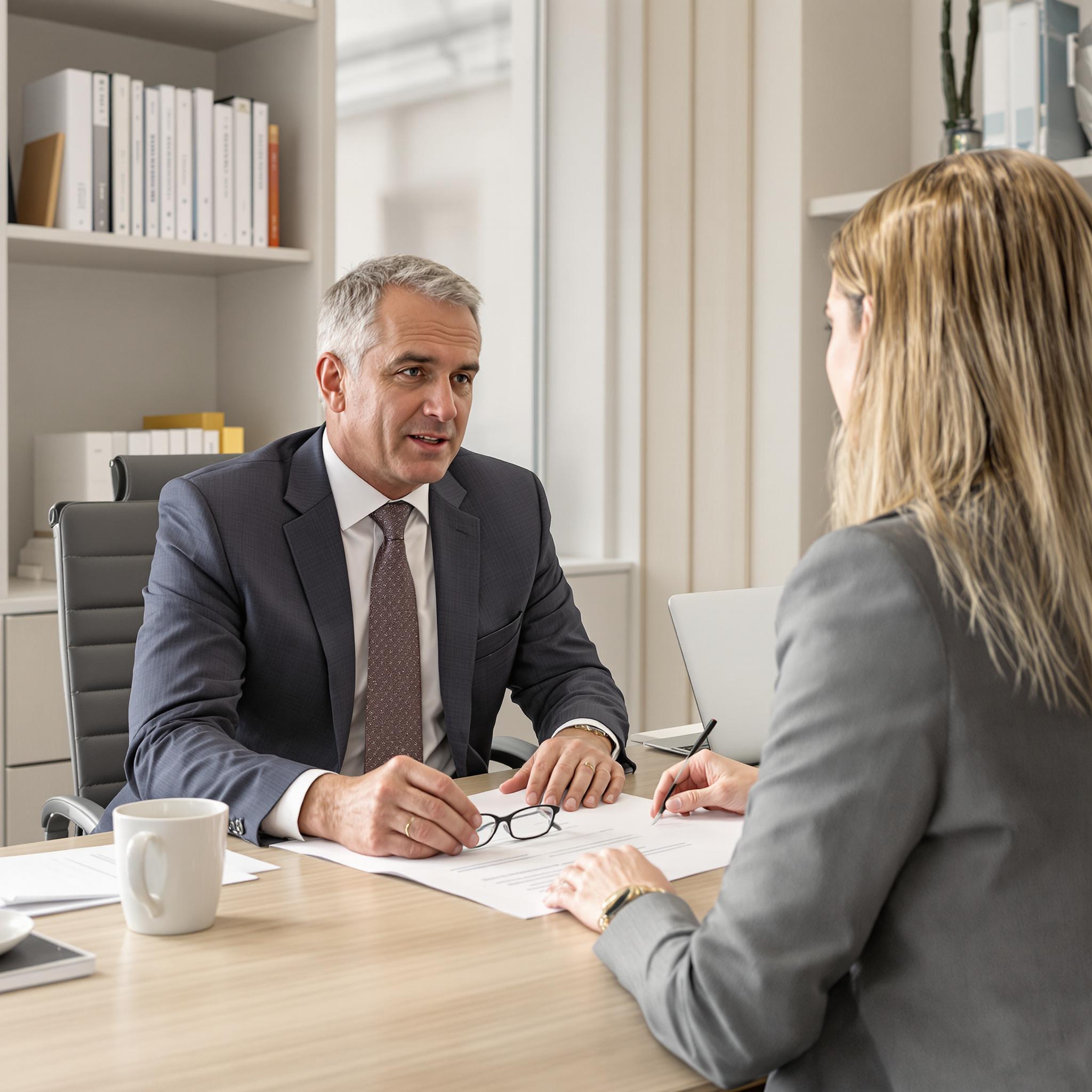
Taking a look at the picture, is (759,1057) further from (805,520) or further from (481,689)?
(805,520)

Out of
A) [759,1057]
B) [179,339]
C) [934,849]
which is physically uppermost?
[179,339]

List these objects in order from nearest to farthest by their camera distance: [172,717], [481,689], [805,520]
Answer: [172,717]
[481,689]
[805,520]

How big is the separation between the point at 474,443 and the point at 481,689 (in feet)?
7.01

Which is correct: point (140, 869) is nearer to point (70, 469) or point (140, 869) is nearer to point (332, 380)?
point (332, 380)

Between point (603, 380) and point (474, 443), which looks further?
point (474, 443)

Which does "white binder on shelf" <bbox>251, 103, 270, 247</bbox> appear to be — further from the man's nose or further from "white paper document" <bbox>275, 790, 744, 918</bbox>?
"white paper document" <bbox>275, 790, 744, 918</bbox>

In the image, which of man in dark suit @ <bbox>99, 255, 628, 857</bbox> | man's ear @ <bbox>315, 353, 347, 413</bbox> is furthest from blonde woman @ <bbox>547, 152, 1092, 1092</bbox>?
man's ear @ <bbox>315, 353, 347, 413</bbox>

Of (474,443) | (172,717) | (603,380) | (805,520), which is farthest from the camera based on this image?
(474,443)

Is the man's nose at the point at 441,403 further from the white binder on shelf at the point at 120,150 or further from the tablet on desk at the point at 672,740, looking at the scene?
the white binder on shelf at the point at 120,150

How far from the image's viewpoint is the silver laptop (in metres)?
1.75

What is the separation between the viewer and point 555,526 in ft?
13.1

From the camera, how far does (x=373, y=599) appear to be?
6.20 ft

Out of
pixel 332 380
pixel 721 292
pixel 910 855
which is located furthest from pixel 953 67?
pixel 910 855

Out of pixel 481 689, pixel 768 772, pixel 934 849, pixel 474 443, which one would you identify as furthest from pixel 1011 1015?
pixel 474 443
